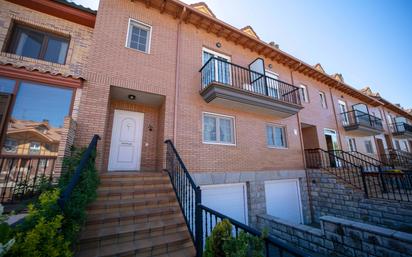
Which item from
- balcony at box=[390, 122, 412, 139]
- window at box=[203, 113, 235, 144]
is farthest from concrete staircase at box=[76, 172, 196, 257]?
balcony at box=[390, 122, 412, 139]

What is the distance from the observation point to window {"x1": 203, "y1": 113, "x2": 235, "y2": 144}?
21.9 feet

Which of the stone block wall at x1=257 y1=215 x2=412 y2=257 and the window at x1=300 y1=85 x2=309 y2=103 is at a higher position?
the window at x1=300 y1=85 x2=309 y2=103

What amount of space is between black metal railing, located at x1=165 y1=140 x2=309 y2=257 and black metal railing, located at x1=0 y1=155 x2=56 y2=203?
285 centimetres

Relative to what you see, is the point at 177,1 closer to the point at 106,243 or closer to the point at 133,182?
the point at 133,182

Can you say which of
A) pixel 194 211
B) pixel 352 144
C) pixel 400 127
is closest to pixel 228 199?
pixel 194 211

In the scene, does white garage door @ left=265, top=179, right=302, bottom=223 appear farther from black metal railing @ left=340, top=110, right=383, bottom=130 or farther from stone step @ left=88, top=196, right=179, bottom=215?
black metal railing @ left=340, top=110, right=383, bottom=130

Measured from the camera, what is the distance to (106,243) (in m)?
3.00

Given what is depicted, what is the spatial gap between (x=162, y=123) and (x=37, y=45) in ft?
15.8

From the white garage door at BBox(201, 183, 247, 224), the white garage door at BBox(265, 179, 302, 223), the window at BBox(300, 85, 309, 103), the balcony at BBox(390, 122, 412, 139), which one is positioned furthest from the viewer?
the balcony at BBox(390, 122, 412, 139)

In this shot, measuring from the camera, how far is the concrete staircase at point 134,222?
9.67ft

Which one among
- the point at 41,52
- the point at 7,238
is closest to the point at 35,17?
the point at 41,52

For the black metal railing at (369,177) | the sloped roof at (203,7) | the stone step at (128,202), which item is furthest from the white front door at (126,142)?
the black metal railing at (369,177)

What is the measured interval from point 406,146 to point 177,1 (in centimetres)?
2700

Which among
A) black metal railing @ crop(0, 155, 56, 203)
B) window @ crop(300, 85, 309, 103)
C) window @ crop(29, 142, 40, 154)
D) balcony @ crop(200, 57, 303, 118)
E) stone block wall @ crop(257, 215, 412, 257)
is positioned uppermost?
window @ crop(300, 85, 309, 103)
